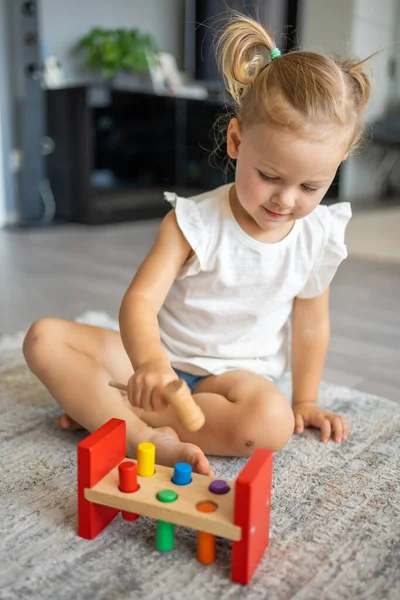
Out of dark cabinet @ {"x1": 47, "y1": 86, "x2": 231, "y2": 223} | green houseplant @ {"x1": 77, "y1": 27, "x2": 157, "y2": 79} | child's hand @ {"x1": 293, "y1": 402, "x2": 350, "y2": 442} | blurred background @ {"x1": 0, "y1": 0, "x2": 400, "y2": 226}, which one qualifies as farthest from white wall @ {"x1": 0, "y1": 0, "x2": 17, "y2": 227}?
child's hand @ {"x1": 293, "y1": 402, "x2": 350, "y2": 442}

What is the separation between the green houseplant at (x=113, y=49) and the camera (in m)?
2.96

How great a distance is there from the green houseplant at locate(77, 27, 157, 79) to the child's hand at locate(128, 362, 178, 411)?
2708 millimetres

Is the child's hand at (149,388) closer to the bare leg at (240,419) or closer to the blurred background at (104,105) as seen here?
the bare leg at (240,419)

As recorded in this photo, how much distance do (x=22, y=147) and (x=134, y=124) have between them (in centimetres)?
77

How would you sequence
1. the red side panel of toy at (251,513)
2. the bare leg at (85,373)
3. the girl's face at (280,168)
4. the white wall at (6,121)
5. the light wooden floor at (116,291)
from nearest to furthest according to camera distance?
1. the red side panel of toy at (251,513)
2. the girl's face at (280,168)
3. the bare leg at (85,373)
4. the light wooden floor at (116,291)
5. the white wall at (6,121)

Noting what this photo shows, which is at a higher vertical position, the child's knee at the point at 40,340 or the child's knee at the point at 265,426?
the child's knee at the point at 40,340

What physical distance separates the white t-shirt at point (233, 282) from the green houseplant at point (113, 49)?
7.89 feet

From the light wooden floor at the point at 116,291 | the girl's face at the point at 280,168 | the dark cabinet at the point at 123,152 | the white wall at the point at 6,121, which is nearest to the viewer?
the girl's face at the point at 280,168

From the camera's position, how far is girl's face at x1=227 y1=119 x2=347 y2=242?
0.66m

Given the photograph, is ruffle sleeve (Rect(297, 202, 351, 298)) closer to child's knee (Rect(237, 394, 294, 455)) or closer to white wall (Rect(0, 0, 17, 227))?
child's knee (Rect(237, 394, 294, 455))

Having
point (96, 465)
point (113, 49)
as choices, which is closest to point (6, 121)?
point (113, 49)

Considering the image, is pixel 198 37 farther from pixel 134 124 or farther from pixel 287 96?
pixel 287 96

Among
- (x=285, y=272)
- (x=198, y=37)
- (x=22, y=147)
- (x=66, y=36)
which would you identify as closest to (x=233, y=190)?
(x=285, y=272)

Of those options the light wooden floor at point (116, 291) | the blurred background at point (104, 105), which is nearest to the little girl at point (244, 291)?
the light wooden floor at point (116, 291)
